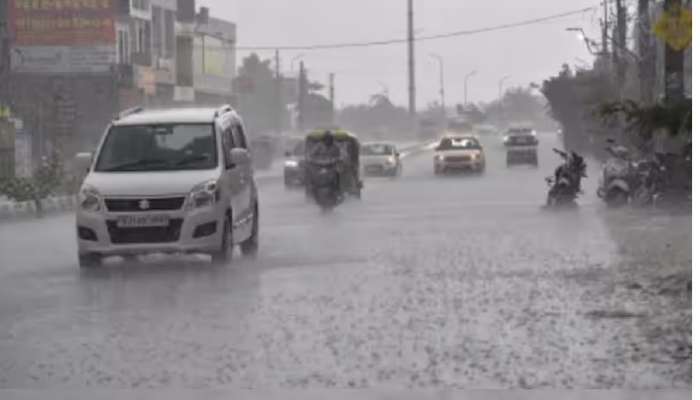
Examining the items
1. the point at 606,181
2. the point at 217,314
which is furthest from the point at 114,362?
the point at 606,181

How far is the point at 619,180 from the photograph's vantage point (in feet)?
104

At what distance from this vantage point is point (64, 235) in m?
25.8

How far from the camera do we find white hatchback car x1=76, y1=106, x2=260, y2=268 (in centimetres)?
1767

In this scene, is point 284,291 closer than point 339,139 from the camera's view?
Yes

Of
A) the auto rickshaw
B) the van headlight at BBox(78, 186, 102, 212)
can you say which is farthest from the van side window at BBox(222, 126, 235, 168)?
the auto rickshaw

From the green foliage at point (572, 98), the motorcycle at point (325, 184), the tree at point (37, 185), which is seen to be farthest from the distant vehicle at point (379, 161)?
the motorcycle at point (325, 184)

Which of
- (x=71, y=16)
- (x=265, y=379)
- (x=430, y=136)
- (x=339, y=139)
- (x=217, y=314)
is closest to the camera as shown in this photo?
(x=265, y=379)

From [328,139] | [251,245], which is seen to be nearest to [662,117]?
[251,245]

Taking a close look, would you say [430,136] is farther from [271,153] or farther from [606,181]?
[606,181]

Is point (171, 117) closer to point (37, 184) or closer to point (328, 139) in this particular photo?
point (328, 139)

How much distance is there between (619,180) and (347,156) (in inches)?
314

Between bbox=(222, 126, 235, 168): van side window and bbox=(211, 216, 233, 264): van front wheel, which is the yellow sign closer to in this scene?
bbox=(222, 126, 235, 168): van side window

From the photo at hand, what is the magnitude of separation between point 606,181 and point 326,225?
8067 millimetres

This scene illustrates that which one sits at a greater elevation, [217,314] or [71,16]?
[71,16]
